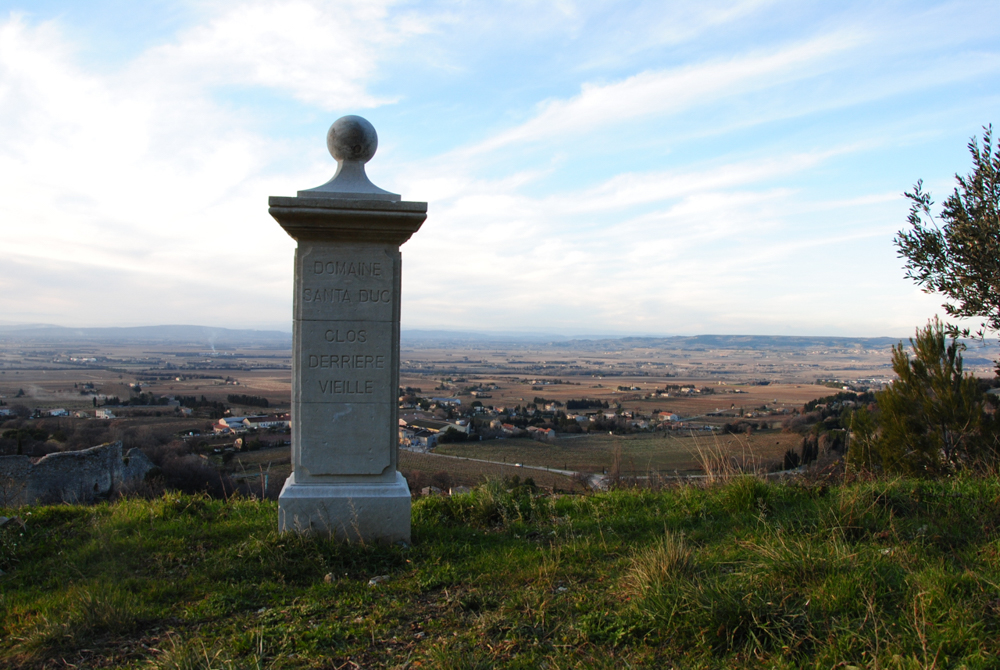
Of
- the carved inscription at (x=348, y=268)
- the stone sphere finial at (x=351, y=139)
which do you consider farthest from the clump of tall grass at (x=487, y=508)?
the stone sphere finial at (x=351, y=139)

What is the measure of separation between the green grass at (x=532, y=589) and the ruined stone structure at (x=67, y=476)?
2.65 metres

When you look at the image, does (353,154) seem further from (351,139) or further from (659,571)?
(659,571)

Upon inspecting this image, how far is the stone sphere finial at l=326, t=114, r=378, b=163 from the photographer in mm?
4793

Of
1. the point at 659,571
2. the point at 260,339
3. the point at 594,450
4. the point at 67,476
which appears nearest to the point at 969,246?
the point at 659,571

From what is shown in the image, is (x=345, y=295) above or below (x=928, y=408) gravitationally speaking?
above

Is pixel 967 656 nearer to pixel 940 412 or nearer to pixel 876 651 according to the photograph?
pixel 876 651

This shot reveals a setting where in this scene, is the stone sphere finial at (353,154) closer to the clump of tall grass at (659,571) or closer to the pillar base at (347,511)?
the pillar base at (347,511)

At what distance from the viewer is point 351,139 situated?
4.80 m

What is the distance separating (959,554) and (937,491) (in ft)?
6.14

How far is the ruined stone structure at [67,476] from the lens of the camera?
7.41 m

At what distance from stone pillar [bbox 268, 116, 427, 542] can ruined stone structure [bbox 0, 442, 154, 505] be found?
15.1ft

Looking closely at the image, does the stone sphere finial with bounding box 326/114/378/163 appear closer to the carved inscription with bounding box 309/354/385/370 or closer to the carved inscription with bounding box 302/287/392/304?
the carved inscription with bounding box 302/287/392/304

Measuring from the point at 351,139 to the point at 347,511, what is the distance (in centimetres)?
298

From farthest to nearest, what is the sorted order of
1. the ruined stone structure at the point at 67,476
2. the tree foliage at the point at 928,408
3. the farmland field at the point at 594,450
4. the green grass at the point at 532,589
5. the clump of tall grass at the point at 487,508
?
the farmland field at the point at 594,450 < the tree foliage at the point at 928,408 < the ruined stone structure at the point at 67,476 < the clump of tall grass at the point at 487,508 < the green grass at the point at 532,589
